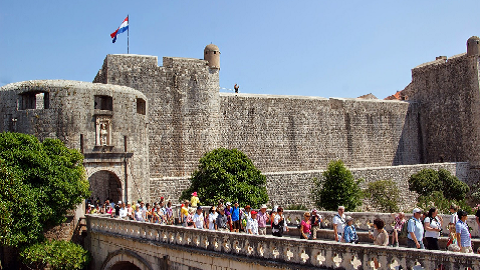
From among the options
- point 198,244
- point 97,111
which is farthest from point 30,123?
point 198,244

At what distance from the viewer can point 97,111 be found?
20.1m

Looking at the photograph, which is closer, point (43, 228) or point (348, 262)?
point (348, 262)

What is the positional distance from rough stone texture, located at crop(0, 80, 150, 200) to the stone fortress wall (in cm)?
13

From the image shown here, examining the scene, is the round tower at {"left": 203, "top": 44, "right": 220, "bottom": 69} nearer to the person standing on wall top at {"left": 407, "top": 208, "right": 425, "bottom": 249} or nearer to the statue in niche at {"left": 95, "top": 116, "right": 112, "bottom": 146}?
the statue in niche at {"left": 95, "top": 116, "right": 112, "bottom": 146}

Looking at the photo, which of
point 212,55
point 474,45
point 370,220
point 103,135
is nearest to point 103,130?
point 103,135

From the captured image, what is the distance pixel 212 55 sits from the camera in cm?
2792

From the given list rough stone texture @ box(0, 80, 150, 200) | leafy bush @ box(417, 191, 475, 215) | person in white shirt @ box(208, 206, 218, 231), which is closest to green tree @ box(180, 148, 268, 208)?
rough stone texture @ box(0, 80, 150, 200)

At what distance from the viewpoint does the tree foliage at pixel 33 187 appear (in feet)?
55.3

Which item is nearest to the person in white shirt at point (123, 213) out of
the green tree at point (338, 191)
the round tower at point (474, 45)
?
the green tree at point (338, 191)

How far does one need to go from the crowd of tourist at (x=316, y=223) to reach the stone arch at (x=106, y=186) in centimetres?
103

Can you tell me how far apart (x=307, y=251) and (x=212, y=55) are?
19621 millimetres

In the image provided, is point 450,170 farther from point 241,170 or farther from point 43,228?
point 43,228

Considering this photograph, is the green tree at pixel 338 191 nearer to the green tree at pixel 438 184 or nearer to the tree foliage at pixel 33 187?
the green tree at pixel 438 184

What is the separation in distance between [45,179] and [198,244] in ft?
25.7
